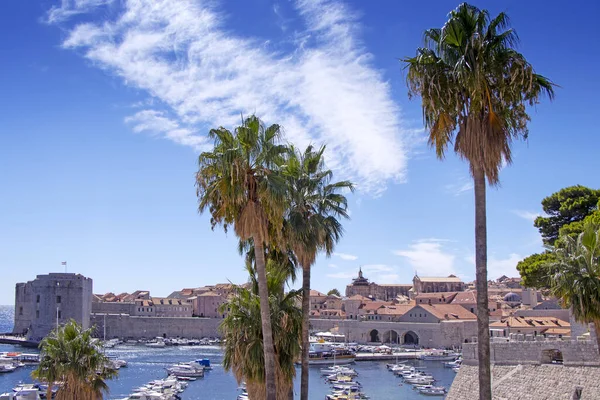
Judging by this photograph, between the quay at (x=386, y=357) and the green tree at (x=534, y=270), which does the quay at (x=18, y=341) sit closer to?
Answer: the quay at (x=386, y=357)

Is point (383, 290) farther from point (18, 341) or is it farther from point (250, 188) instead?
point (250, 188)

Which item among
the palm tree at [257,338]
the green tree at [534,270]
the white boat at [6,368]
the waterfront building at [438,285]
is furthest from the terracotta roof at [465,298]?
the palm tree at [257,338]

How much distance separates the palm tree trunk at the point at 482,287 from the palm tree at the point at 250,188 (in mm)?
4507

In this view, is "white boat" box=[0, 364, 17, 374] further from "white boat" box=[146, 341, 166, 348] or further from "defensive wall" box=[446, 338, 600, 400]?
"defensive wall" box=[446, 338, 600, 400]

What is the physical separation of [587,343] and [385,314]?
107 metres

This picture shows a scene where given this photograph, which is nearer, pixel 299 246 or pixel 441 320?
pixel 299 246

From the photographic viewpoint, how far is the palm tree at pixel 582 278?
17516 millimetres

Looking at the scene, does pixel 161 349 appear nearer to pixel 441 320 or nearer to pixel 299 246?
pixel 441 320

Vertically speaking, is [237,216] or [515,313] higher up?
[237,216]

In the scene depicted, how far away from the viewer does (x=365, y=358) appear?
4018 inches

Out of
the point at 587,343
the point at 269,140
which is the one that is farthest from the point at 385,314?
the point at 269,140

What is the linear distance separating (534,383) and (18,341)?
12257 centimetres

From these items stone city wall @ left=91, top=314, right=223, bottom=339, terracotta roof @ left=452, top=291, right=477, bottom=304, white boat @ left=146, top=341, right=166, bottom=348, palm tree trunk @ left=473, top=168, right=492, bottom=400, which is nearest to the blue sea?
white boat @ left=146, top=341, right=166, bottom=348

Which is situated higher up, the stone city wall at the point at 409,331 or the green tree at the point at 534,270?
the green tree at the point at 534,270
